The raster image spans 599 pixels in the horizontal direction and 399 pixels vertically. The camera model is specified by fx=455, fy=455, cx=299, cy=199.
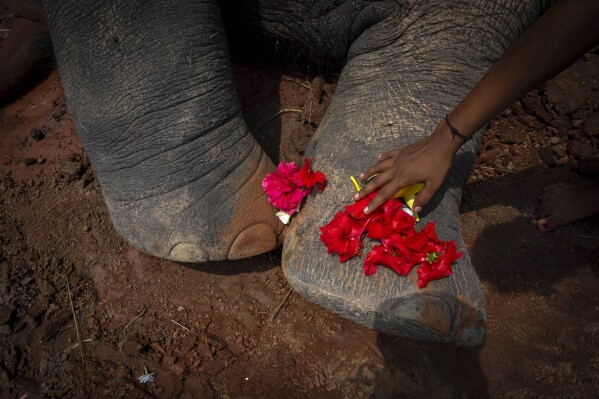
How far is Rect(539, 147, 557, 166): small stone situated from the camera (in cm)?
294

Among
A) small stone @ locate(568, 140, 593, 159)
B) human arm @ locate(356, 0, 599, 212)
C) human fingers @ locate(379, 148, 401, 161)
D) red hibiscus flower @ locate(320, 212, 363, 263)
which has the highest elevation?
human arm @ locate(356, 0, 599, 212)

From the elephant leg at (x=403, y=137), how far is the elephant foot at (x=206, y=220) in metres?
0.19

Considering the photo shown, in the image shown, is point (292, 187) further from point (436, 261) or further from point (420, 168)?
point (436, 261)

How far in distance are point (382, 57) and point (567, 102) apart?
1.39 meters

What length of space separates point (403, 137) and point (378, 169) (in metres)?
0.30

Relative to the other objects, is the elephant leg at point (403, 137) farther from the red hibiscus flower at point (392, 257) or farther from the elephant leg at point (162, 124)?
the elephant leg at point (162, 124)

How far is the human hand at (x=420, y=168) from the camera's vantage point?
1.93m

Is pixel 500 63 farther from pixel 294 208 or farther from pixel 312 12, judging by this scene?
pixel 312 12

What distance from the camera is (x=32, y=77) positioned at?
11.7ft

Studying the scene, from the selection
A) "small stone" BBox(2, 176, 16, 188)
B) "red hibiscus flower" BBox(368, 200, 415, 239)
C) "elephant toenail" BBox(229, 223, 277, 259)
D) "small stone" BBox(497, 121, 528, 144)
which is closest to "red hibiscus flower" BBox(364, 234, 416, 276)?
"red hibiscus flower" BBox(368, 200, 415, 239)

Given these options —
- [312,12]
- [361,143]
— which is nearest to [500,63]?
[361,143]

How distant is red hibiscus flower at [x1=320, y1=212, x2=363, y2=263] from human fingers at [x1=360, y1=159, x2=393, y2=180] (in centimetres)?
21

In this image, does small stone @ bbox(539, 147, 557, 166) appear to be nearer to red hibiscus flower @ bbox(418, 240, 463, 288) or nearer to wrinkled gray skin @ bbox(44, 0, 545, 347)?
wrinkled gray skin @ bbox(44, 0, 545, 347)

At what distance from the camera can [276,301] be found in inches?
104
